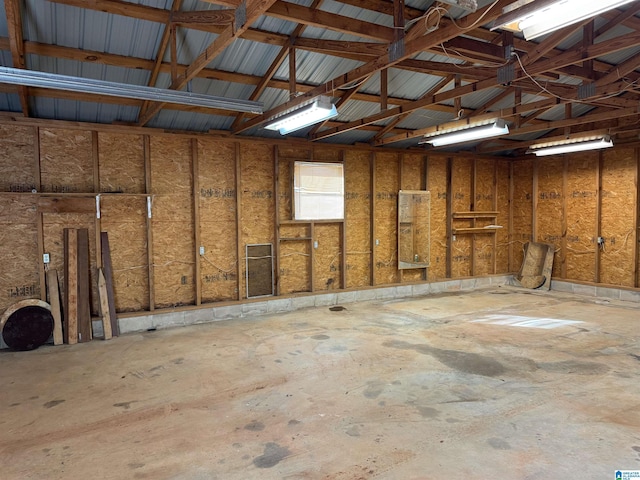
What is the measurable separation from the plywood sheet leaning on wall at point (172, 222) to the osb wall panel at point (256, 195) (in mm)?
874

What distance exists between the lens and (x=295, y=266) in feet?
23.6

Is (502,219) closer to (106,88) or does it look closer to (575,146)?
(575,146)

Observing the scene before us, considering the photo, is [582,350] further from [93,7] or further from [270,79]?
[93,7]

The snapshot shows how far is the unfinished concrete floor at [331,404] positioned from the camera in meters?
2.61

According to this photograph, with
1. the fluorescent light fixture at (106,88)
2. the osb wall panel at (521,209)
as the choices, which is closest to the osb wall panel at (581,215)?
the osb wall panel at (521,209)

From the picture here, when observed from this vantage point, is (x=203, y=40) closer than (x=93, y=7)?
No

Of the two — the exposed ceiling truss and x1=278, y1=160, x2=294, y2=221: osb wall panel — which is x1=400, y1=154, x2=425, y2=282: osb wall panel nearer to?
the exposed ceiling truss

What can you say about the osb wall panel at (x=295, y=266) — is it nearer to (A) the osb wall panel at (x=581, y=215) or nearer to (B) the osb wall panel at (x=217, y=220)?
(B) the osb wall panel at (x=217, y=220)

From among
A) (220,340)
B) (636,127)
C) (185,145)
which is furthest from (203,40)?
(636,127)

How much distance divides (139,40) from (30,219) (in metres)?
2.87

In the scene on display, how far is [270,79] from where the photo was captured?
5340 millimetres

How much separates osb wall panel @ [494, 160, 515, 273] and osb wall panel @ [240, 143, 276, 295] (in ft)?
18.8

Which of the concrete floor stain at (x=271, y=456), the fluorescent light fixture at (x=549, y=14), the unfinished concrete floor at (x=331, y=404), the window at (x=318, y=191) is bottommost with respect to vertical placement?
the concrete floor stain at (x=271, y=456)

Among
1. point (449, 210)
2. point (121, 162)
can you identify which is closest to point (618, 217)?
point (449, 210)
